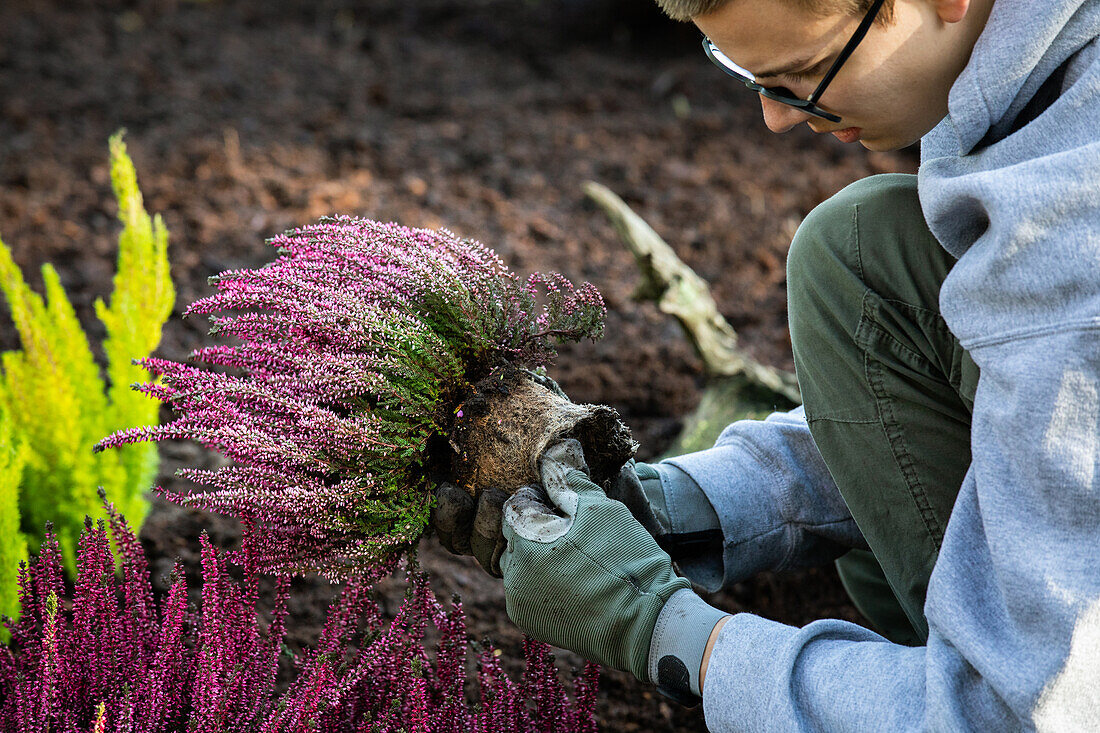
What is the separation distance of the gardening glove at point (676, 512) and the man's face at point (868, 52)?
2.46 feet

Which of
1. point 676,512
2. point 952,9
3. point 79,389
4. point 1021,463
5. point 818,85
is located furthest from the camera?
point 79,389

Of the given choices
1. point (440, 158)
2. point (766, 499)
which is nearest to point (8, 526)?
point (766, 499)

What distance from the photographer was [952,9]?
3.95 feet

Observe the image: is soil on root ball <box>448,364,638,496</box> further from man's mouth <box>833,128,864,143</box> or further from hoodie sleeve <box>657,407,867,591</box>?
man's mouth <box>833,128,864,143</box>

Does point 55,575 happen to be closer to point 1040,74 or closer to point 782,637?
point 782,637

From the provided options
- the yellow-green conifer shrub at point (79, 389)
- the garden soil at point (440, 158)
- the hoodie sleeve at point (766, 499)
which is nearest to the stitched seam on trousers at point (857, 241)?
the hoodie sleeve at point (766, 499)

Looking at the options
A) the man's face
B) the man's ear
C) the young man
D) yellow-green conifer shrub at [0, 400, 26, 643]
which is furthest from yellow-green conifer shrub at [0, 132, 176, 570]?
the man's ear

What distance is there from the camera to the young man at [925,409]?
106cm

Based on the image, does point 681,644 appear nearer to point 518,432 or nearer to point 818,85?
point 518,432

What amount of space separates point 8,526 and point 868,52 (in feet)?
5.48

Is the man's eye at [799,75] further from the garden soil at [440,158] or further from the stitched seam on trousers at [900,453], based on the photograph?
the garden soil at [440,158]

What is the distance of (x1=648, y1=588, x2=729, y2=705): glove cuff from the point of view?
4.53ft

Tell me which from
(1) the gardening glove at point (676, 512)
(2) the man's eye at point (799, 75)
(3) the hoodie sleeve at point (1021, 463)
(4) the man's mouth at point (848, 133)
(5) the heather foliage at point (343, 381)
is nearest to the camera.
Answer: (3) the hoodie sleeve at point (1021, 463)

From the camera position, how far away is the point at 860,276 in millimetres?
1477
